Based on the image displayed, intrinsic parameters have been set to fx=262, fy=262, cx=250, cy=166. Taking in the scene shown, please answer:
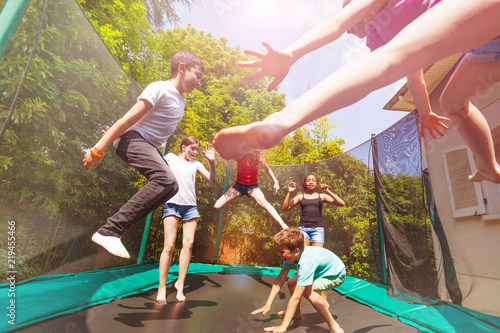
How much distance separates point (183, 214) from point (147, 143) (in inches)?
43.9

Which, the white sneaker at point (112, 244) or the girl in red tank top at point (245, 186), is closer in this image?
the white sneaker at point (112, 244)

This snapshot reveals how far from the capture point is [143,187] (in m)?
1.00

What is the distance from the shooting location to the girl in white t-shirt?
1841 mm

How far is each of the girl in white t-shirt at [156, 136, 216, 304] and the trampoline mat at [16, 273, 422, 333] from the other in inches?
7.4

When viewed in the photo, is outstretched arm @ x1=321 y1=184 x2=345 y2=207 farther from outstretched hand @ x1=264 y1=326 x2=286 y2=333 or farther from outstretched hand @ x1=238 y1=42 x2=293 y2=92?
outstretched hand @ x1=238 y1=42 x2=293 y2=92

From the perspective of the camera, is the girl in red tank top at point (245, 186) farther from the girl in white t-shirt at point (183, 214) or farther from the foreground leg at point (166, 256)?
the foreground leg at point (166, 256)

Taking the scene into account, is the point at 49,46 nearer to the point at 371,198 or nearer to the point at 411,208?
A: the point at 411,208

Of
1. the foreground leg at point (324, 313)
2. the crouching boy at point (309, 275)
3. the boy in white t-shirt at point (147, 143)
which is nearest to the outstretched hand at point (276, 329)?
the crouching boy at point (309, 275)

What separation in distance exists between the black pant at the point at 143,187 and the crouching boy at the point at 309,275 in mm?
899

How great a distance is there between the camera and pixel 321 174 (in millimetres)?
3592

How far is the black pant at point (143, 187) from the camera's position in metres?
0.94

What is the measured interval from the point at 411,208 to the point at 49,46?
8.51ft

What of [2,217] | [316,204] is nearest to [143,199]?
[2,217]

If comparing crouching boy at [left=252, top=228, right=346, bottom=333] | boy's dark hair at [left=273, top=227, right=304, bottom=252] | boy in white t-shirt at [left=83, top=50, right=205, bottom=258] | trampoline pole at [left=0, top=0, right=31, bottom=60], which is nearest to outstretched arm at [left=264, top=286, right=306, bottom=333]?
crouching boy at [left=252, top=228, right=346, bottom=333]
